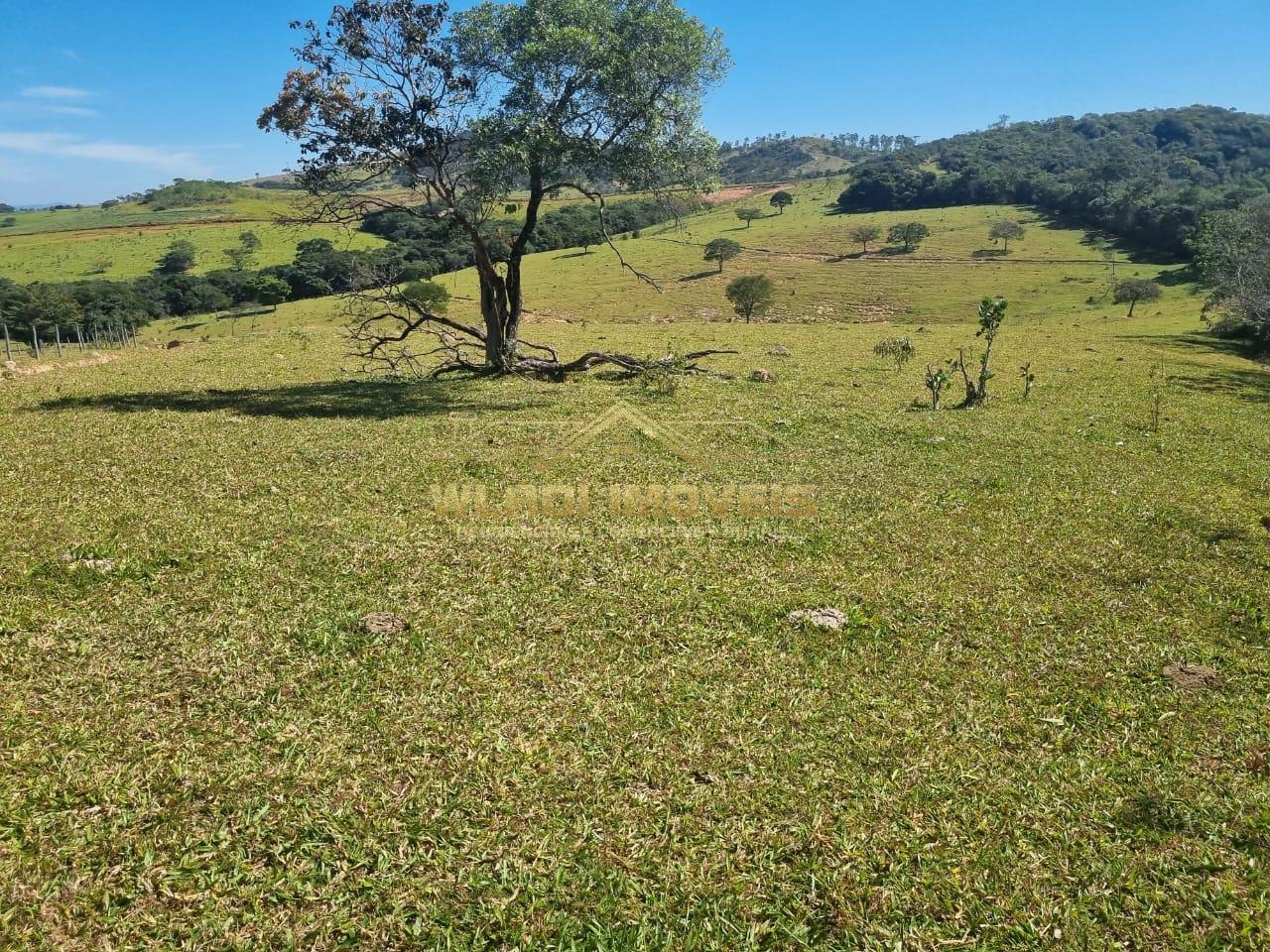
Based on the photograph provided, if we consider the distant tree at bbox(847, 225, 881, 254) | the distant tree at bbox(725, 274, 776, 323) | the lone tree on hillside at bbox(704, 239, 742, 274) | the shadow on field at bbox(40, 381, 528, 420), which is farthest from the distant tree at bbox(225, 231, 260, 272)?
the distant tree at bbox(847, 225, 881, 254)

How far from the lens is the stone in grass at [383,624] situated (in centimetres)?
668

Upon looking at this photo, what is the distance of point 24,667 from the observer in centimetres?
569

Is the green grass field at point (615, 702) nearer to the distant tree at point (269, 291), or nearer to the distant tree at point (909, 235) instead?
the distant tree at point (269, 291)

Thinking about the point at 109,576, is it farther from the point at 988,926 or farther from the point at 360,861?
the point at 988,926

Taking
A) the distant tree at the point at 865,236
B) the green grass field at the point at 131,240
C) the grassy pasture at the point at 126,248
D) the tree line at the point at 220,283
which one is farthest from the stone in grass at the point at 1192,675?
the distant tree at the point at 865,236

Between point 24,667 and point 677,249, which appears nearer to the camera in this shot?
point 24,667

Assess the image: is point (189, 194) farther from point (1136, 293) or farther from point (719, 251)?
point (1136, 293)

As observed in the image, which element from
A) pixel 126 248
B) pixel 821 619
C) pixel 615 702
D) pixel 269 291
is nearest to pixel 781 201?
pixel 269 291

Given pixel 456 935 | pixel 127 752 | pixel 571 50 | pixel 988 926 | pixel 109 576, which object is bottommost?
pixel 988 926

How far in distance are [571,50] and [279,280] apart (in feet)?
245

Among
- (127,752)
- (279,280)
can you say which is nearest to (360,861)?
(127,752)

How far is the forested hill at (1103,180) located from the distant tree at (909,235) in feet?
88.5

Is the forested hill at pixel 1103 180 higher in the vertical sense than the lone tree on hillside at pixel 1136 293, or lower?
higher

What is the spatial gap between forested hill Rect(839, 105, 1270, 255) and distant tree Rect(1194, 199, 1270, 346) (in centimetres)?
2892
